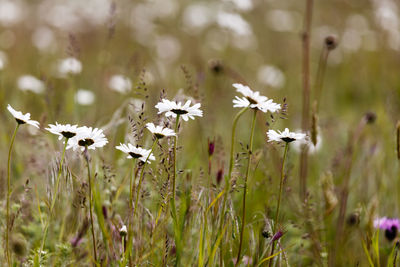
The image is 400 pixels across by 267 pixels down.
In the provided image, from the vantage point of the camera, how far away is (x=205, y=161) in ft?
7.23

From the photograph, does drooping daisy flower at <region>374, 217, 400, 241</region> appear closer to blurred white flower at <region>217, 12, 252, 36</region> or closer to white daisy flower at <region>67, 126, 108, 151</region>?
white daisy flower at <region>67, 126, 108, 151</region>

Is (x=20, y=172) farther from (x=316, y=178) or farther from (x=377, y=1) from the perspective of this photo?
(x=377, y=1)

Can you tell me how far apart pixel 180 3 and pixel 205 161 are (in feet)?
18.2

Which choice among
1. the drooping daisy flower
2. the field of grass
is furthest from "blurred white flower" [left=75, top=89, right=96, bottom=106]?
the drooping daisy flower

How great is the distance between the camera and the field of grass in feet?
4.59

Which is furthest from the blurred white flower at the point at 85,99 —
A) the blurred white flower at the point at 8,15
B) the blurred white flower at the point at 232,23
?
the blurred white flower at the point at 8,15

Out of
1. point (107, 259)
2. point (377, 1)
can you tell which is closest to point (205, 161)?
point (107, 259)

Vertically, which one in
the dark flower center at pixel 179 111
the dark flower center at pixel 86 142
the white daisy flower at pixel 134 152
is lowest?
the white daisy flower at pixel 134 152

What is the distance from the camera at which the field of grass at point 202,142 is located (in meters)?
1.40

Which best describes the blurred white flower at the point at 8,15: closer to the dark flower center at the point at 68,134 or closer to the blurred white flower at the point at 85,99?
the blurred white flower at the point at 85,99

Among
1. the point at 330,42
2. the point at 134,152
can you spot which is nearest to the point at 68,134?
the point at 134,152

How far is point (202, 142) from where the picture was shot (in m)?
2.24

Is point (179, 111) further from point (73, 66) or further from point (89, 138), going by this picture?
point (73, 66)

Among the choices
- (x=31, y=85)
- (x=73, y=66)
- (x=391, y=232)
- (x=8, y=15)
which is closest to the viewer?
(x=391, y=232)
